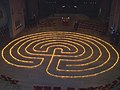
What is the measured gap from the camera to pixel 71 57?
15961 millimetres

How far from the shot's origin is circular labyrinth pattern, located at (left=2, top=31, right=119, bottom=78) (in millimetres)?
14258

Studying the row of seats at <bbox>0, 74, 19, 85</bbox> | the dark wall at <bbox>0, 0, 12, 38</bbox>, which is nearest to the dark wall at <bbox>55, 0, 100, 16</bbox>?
the dark wall at <bbox>0, 0, 12, 38</bbox>

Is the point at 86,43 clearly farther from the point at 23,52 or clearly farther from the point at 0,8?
the point at 0,8

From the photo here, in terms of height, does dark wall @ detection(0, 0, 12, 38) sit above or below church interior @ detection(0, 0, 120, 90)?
above

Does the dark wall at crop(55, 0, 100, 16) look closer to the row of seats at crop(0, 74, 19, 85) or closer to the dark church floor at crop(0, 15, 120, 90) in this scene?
the dark church floor at crop(0, 15, 120, 90)

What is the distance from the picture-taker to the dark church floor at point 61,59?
12883 mm

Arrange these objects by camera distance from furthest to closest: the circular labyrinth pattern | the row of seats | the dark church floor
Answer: the circular labyrinth pattern
the dark church floor
the row of seats

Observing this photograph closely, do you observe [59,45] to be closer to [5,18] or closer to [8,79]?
[5,18]

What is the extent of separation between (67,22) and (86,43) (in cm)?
613

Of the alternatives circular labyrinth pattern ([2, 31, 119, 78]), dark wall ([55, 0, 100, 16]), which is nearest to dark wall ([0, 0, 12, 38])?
circular labyrinth pattern ([2, 31, 119, 78])

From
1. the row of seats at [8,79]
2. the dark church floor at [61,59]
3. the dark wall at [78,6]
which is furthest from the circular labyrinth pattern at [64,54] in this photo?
the dark wall at [78,6]

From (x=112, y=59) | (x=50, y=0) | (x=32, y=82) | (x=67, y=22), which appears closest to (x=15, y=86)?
(x=32, y=82)

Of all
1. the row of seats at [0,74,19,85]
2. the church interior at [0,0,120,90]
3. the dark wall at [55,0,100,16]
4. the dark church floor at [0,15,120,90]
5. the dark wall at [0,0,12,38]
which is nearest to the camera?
the row of seats at [0,74,19,85]

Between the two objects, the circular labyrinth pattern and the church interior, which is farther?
the circular labyrinth pattern
